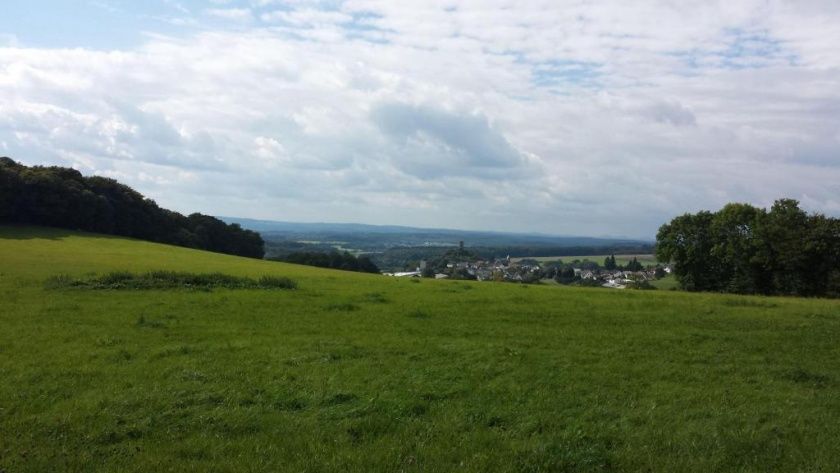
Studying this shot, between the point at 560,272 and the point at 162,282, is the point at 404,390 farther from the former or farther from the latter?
the point at 560,272

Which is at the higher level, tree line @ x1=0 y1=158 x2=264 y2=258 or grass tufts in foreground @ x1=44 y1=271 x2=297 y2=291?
tree line @ x1=0 y1=158 x2=264 y2=258

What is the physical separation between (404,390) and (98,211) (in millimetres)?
68017

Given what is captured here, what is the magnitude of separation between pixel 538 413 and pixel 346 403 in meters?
2.88

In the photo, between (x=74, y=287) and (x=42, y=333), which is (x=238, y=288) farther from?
(x=42, y=333)

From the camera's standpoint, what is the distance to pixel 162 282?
26188 millimetres

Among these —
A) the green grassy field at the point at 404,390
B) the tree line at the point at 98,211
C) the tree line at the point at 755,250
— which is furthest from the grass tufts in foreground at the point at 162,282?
the tree line at the point at 755,250

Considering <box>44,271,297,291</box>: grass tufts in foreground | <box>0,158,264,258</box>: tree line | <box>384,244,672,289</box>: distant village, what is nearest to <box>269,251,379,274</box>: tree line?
<box>384,244,672,289</box>: distant village

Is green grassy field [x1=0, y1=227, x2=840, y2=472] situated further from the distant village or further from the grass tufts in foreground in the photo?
the distant village

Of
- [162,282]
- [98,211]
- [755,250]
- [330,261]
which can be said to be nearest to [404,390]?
[162,282]

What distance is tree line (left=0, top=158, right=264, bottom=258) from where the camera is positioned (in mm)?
62062

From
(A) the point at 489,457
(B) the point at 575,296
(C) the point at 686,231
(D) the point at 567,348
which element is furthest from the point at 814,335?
(C) the point at 686,231

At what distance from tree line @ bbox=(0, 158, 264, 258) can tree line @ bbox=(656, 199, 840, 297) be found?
55997mm

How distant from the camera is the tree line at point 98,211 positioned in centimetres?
6206

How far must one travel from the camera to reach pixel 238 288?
88.2ft
